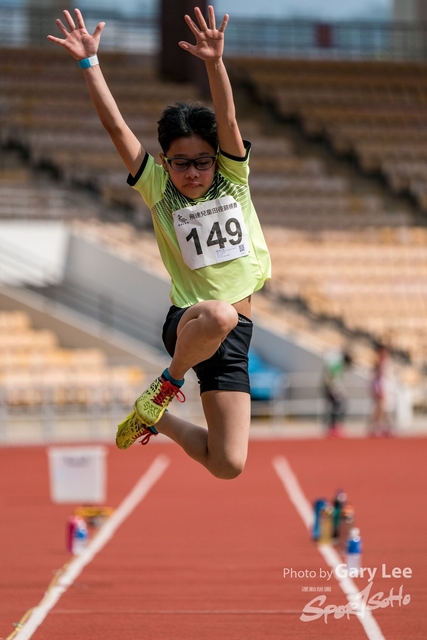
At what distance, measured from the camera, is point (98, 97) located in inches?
201

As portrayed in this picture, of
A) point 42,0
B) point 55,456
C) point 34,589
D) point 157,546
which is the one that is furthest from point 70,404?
point 42,0

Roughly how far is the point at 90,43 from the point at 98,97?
12.4 inches

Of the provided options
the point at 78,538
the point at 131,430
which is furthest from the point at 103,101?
the point at 78,538

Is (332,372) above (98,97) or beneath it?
beneath

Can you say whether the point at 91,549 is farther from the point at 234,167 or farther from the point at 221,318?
the point at 234,167

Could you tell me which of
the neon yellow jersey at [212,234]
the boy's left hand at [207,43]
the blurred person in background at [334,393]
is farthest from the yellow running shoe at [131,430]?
the blurred person in background at [334,393]

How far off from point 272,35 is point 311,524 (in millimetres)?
20933

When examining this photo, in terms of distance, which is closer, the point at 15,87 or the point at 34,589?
the point at 34,589

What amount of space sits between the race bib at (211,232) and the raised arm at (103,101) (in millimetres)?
374

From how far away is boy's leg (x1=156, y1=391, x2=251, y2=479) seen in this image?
196 inches

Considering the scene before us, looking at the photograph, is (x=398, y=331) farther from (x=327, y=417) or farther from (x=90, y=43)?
(x=90, y=43)

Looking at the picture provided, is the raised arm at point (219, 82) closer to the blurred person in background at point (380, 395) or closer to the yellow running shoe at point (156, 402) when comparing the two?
the yellow running shoe at point (156, 402)

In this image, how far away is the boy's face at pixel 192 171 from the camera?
5.05 meters

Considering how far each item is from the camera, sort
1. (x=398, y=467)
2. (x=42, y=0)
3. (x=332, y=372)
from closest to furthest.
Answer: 1. (x=398, y=467)
2. (x=332, y=372)
3. (x=42, y=0)
